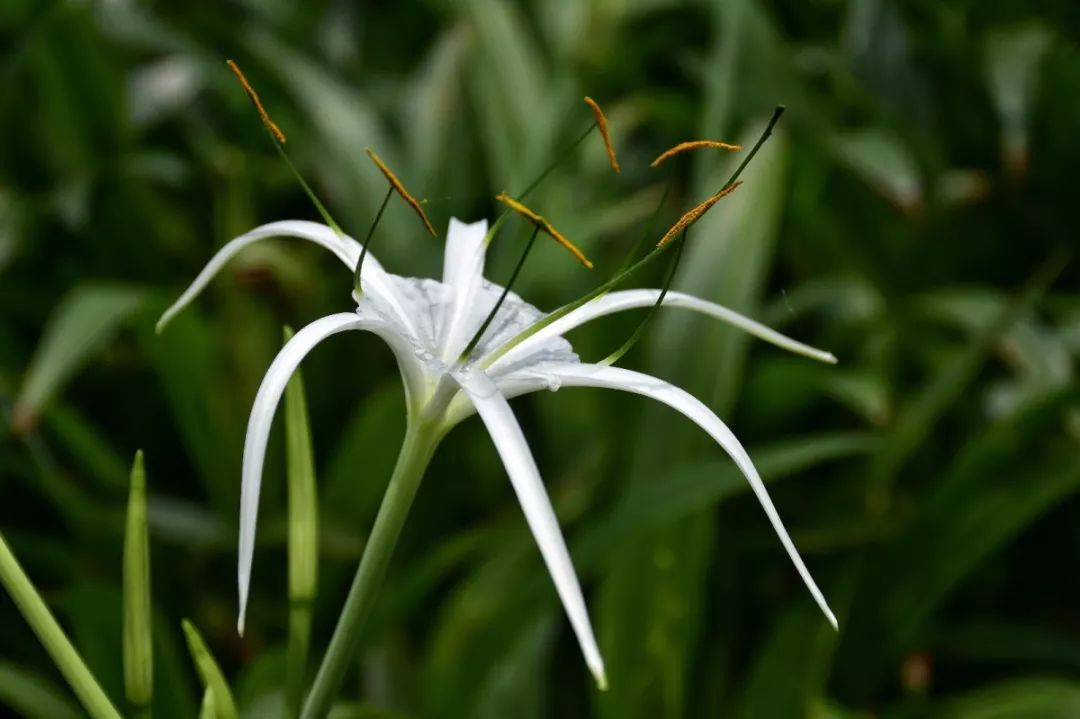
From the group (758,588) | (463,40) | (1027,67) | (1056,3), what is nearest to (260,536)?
(758,588)

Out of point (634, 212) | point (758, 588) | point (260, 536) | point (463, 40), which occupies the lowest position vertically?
point (758, 588)

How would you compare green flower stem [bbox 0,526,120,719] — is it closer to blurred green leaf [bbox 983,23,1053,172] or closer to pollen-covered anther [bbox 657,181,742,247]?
pollen-covered anther [bbox 657,181,742,247]

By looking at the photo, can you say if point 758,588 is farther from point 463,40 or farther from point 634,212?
point 463,40

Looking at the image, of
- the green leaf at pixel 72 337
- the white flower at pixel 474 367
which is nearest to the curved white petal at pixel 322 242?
the white flower at pixel 474 367

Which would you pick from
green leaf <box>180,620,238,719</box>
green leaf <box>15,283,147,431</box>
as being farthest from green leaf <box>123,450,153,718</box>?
green leaf <box>15,283,147,431</box>

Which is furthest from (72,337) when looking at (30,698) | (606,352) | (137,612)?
(137,612)

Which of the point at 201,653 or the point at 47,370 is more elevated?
the point at 201,653
